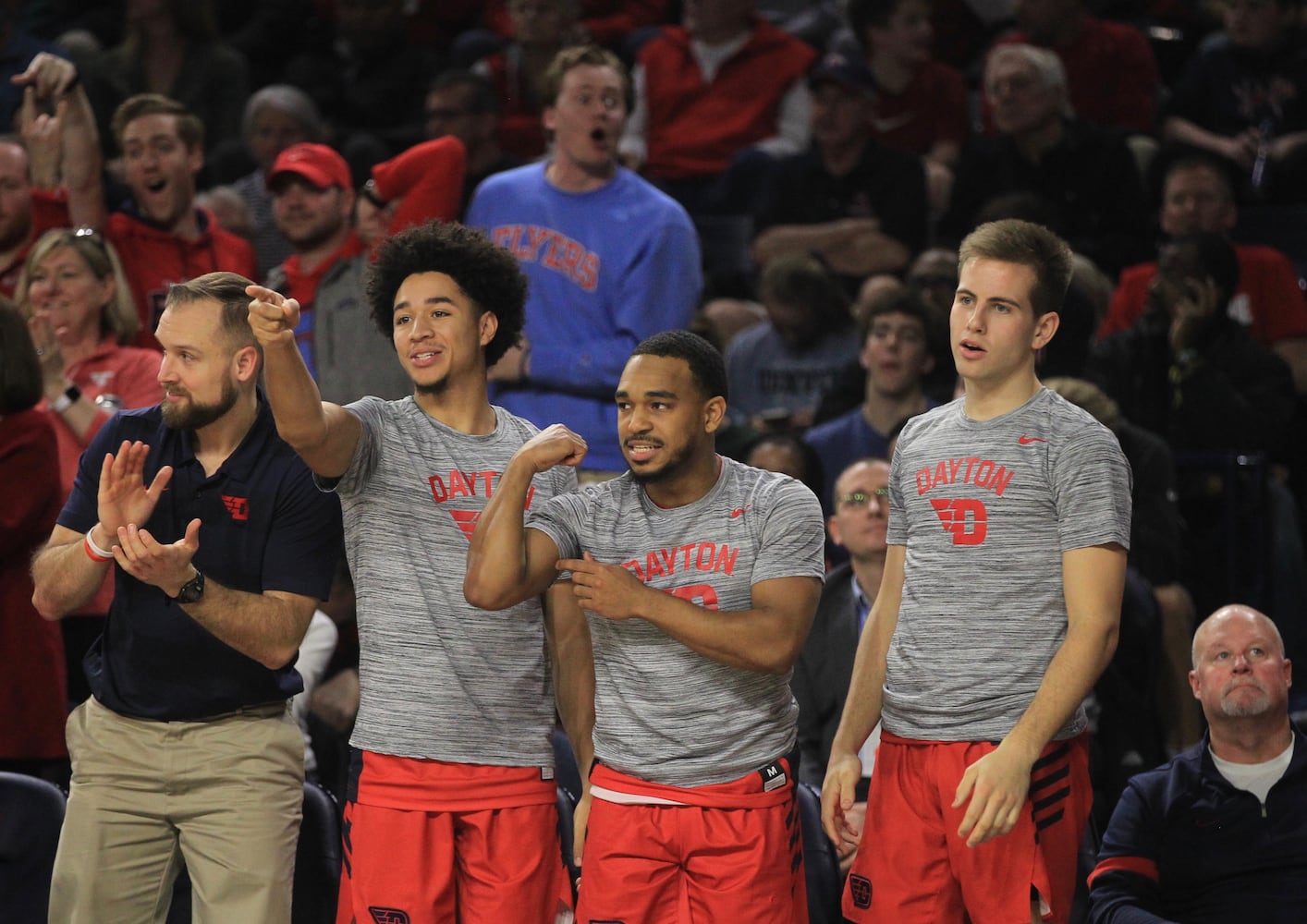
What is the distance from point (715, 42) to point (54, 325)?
4632mm

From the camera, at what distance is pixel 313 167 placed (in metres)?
6.27

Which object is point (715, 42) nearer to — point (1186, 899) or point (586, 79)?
point (586, 79)

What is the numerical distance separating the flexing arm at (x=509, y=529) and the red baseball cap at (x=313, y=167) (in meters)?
3.04

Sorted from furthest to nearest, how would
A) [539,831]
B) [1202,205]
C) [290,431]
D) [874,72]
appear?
[874,72] < [1202,205] < [539,831] < [290,431]

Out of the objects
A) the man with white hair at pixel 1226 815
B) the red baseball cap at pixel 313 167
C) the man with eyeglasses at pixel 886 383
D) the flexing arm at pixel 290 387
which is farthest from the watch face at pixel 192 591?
the man with eyeglasses at pixel 886 383

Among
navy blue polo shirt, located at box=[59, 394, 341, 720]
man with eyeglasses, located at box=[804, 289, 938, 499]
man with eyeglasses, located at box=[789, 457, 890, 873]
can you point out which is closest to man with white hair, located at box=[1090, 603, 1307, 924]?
man with eyeglasses, located at box=[789, 457, 890, 873]

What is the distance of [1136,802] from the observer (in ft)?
14.8

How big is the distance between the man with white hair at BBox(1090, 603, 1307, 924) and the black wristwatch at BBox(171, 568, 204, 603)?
7.82 ft

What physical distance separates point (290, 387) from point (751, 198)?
5.63 metres

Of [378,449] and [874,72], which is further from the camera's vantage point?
[874,72]

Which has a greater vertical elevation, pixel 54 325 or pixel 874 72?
pixel 874 72

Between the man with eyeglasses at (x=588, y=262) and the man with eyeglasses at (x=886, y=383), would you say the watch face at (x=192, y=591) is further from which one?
the man with eyeglasses at (x=886, y=383)

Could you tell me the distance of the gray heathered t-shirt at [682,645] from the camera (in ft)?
11.8

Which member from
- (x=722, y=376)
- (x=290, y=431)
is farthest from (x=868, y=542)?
(x=290, y=431)
